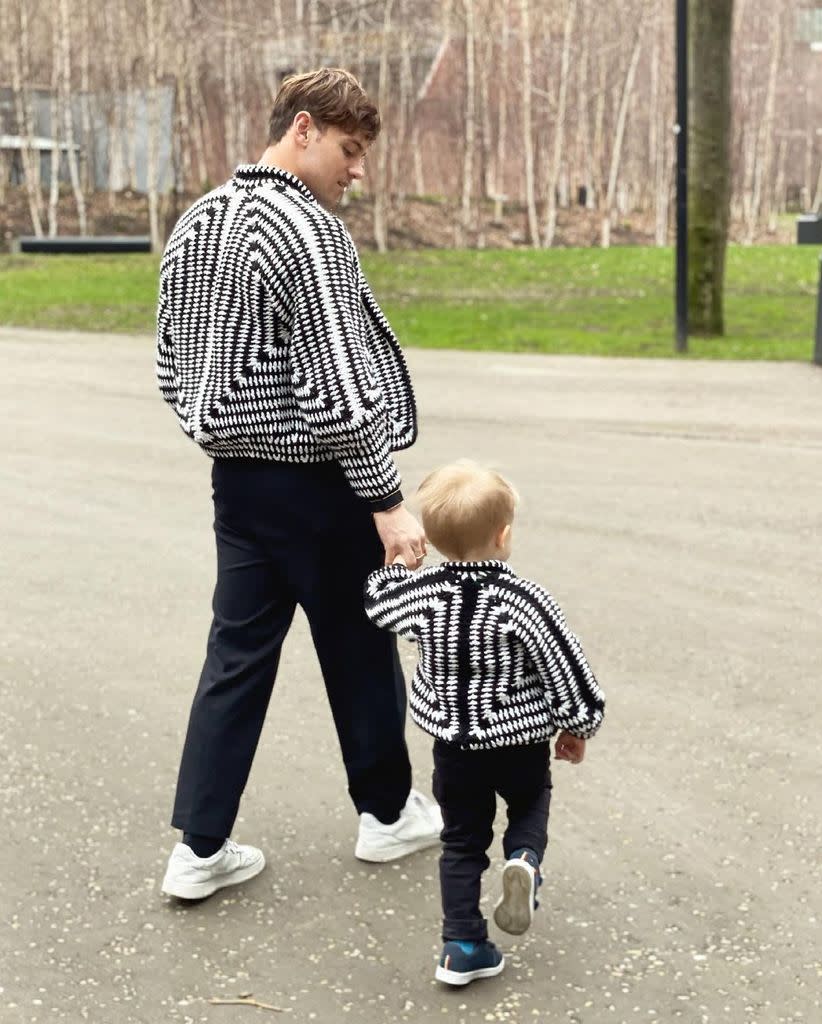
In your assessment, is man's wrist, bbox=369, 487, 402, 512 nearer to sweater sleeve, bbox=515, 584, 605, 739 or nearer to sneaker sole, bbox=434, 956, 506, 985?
sweater sleeve, bbox=515, 584, 605, 739

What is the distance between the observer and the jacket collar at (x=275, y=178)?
3.59m

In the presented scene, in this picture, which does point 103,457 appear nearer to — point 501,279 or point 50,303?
point 50,303

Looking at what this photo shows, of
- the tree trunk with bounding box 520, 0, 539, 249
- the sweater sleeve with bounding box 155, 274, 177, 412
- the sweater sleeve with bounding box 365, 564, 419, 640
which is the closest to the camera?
the sweater sleeve with bounding box 365, 564, 419, 640

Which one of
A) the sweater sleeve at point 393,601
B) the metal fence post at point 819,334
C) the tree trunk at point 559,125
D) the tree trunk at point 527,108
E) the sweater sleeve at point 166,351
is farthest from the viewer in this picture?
the tree trunk at point 527,108

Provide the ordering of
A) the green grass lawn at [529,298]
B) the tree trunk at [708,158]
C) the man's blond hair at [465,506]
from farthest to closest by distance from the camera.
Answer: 1. the green grass lawn at [529,298]
2. the tree trunk at [708,158]
3. the man's blond hair at [465,506]

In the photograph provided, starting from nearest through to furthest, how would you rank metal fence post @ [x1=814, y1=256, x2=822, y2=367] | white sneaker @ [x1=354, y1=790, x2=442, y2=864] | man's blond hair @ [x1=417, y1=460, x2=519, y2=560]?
1. man's blond hair @ [x1=417, y1=460, x2=519, y2=560]
2. white sneaker @ [x1=354, y1=790, x2=442, y2=864]
3. metal fence post @ [x1=814, y1=256, x2=822, y2=367]

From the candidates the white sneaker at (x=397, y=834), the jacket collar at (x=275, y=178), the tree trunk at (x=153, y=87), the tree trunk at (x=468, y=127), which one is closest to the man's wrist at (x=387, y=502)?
the jacket collar at (x=275, y=178)

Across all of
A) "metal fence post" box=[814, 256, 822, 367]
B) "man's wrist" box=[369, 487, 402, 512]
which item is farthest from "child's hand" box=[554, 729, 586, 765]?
"metal fence post" box=[814, 256, 822, 367]

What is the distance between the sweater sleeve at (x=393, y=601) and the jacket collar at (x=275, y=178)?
810 millimetres

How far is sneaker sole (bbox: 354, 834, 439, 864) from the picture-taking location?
4129 millimetres

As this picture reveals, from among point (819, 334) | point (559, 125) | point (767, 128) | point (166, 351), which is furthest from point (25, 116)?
point (166, 351)

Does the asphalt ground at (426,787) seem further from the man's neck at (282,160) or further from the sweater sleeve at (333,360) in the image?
the man's neck at (282,160)

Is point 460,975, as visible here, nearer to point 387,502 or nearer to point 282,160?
point 387,502

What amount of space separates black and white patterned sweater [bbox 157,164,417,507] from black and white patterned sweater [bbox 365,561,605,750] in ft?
1.13
